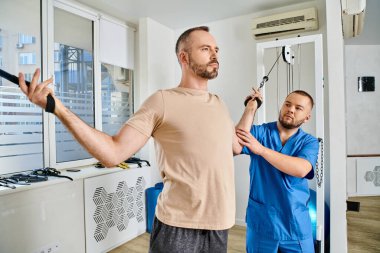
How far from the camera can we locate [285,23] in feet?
9.36

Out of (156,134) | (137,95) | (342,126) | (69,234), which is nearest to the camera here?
(156,134)

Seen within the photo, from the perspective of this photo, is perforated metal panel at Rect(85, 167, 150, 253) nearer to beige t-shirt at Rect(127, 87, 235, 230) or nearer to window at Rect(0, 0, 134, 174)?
window at Rect(0, 0, 134, 174)

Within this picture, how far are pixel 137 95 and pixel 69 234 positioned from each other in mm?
1930

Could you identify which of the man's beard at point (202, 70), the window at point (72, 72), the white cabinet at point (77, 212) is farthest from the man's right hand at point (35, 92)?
the window at point (72, 72)

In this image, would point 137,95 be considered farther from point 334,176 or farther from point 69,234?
point 334,176

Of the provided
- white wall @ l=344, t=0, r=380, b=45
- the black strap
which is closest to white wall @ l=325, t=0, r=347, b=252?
white wall @ l=344, t=0, r=380, b=45

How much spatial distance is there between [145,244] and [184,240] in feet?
6.65

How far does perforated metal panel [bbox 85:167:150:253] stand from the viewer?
2441mm

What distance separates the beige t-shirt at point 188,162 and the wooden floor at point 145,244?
1.87m

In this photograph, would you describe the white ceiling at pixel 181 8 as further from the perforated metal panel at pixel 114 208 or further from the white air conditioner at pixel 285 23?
the perforated metal panel at pixel 114 208

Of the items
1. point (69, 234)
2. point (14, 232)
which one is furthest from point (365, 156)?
point (14, 232)

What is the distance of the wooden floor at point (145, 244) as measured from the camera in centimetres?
263

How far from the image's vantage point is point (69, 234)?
88.6 inches

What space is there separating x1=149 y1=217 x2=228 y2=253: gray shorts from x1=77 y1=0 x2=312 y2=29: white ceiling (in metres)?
2.54
